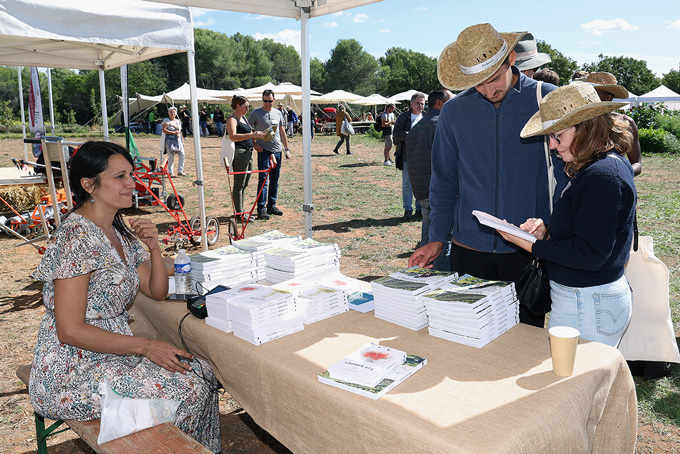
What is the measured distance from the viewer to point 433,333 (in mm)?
2018

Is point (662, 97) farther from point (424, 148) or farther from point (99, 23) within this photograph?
point (99, 23)

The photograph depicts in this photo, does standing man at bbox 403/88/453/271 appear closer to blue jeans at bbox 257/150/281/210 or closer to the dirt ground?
the dirt ground

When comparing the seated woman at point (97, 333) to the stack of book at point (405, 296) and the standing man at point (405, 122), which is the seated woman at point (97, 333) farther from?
the standing man at point (405, 122)

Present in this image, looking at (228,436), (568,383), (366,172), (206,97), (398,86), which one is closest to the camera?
(568,383)

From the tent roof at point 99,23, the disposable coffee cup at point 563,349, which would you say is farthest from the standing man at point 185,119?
the disposable coffee cup at point 563,349

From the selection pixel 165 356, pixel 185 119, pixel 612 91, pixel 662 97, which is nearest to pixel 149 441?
pixel 165 356

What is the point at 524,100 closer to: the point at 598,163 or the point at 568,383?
the point at 598,163

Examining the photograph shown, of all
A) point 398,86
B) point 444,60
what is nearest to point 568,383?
point 444,60

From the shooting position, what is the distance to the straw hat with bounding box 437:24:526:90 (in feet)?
7.52

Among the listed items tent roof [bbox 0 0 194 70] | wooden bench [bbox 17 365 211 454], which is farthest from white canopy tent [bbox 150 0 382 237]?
wooden bench [bbox 17 365 211 454]

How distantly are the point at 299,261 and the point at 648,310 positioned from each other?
2.29m

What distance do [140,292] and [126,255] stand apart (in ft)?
1.10

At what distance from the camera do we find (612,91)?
3174 mm

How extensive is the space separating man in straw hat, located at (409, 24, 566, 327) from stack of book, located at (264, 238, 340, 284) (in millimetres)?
485
